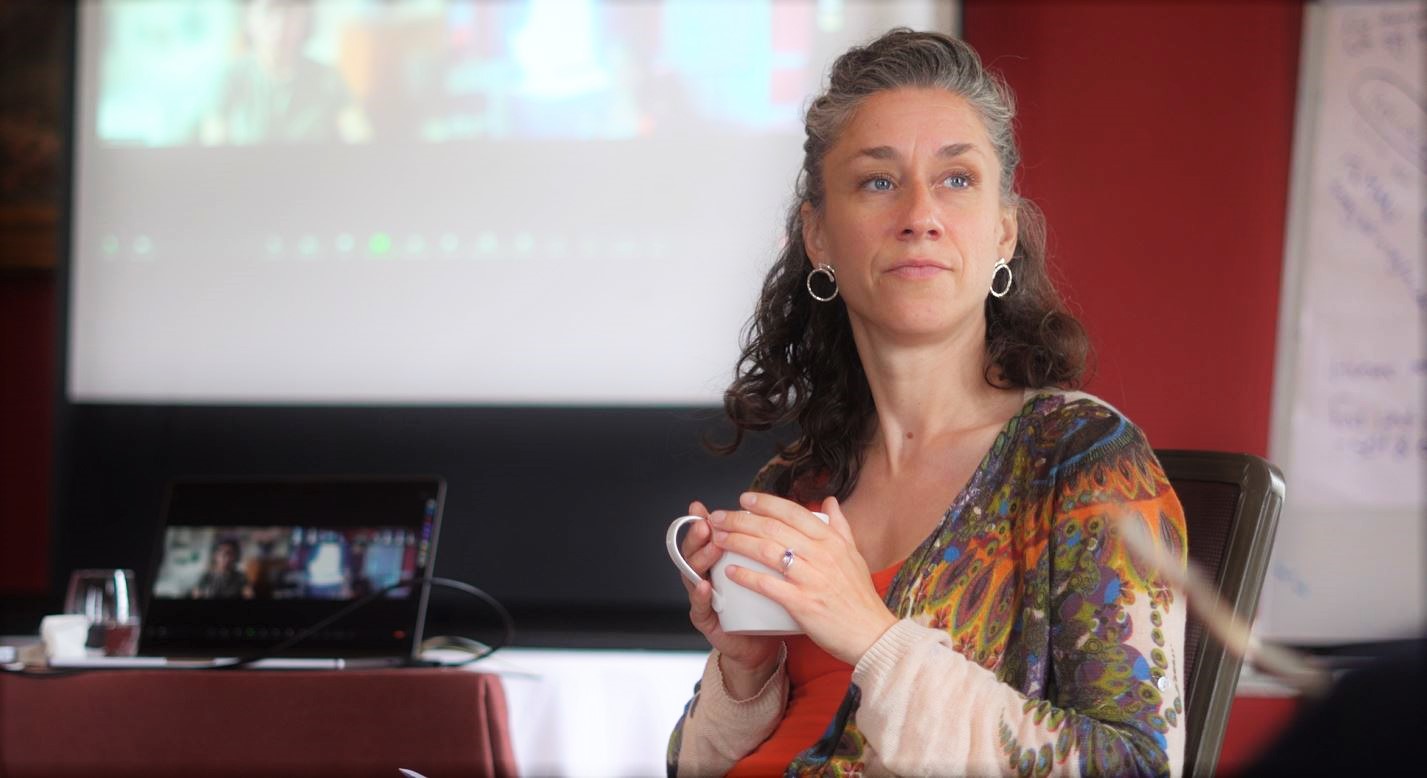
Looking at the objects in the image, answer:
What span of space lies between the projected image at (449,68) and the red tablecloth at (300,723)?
5.55 ft

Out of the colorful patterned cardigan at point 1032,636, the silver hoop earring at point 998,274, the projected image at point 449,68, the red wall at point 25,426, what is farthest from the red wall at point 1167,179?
the red wall at point 25,426

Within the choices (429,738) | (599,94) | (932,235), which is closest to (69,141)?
(599,94)

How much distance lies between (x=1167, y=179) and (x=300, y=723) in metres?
2.20

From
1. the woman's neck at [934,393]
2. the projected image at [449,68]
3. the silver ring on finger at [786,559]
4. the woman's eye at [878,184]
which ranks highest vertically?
the projected image at [449,68]

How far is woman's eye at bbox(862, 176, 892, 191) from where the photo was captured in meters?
1.21

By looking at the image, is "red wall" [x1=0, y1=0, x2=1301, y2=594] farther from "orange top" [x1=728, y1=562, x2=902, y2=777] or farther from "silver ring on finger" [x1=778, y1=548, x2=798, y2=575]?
"silver ring on finger" [x1=778, y1=548, x2=798, y2=575]

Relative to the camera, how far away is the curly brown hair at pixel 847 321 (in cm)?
124

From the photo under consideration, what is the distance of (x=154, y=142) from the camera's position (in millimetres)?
3174

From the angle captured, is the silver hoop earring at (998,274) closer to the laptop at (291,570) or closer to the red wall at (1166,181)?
the laptop at (291,570)

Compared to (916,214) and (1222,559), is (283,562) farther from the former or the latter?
(1222,559)

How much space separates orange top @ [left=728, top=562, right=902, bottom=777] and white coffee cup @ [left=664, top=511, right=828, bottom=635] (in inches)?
7.8

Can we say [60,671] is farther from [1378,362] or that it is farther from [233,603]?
[1378,362]

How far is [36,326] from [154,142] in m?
0.79

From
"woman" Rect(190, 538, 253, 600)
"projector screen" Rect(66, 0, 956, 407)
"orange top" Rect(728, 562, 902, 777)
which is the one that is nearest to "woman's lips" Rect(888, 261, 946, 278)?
"orange top" Rect(728, 562, 902, 777)
